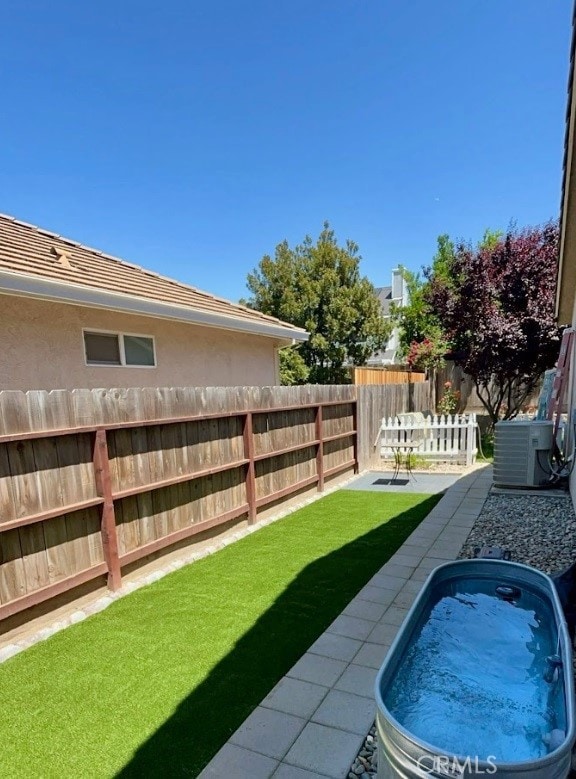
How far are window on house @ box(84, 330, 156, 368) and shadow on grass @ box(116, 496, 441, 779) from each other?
3.88 m

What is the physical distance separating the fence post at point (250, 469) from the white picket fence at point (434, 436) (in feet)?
14.4

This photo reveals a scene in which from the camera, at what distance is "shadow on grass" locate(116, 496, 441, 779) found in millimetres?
2137

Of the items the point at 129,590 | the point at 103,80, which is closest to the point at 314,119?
the point at 103,80

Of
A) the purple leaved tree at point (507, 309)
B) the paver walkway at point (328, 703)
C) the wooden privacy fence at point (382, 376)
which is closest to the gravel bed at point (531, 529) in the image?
the paver walkway at point (328, 703)

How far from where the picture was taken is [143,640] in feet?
10.5

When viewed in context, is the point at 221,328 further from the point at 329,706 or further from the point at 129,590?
the point at 329,706

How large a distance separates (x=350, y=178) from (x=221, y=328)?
A: 384 inches

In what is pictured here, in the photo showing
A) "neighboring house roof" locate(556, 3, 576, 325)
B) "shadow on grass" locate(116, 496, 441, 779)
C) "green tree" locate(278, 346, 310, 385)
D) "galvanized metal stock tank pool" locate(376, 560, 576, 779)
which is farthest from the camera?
"green tree" locate(278, 346, 310, 385)

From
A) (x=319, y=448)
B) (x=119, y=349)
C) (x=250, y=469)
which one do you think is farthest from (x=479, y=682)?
(x=119, y=349)

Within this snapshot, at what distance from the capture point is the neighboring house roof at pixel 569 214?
2.82 m

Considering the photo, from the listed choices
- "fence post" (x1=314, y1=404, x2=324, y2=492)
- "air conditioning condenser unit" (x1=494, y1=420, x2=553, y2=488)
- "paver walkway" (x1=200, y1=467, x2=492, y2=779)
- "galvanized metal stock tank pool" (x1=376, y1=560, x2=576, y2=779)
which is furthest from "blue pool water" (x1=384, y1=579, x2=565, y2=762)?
"fence post" (x1=314, y1=404, x2=324, y2=492)

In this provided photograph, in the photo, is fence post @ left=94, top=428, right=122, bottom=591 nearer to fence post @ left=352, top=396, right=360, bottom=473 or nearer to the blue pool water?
the blue pool water

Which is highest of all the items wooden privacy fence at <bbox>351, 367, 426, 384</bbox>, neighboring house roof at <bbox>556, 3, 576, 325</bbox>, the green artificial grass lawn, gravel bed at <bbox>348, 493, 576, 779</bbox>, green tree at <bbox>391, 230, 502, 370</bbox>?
green tree at <bbox>391, 230, 502, 370</bbox>

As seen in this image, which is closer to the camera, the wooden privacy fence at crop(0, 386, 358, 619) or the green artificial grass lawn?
the green artificial grass lawn
